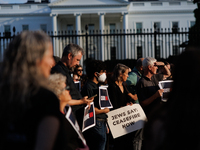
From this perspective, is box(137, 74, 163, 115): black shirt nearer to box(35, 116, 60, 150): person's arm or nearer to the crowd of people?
the crowd of people

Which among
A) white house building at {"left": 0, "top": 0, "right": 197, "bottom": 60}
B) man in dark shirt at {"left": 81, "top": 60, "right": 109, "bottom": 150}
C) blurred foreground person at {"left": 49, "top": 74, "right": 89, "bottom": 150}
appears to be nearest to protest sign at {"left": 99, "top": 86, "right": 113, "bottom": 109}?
man in dark shirt at {"left": 81, "top": 60, "right": 109, "bottom": 150}

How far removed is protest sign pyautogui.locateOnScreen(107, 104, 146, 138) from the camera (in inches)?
151

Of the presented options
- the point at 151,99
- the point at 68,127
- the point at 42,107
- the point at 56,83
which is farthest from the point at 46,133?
the point at 151,99

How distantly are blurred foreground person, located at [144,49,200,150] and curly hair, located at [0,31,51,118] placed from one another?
2.16 feet

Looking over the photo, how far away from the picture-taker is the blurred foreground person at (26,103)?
1.26 meters

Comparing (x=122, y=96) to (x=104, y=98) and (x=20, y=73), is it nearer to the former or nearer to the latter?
(x=104, y=98)

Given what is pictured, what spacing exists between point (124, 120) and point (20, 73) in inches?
110

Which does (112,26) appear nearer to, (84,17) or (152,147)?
(84,17)

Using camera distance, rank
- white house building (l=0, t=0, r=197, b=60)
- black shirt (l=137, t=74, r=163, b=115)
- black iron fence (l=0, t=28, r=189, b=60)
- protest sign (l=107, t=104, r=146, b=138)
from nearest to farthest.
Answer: protest sign (l=107, t=104, r=146, b=138)
black shirt (l=137, t=74, r=163, b=115)
black iron fence (l=0, t=28, r=189, b=60)
white house building (l=0, t=0, r=197, b=60)

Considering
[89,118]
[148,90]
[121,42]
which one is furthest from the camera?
[121,42]

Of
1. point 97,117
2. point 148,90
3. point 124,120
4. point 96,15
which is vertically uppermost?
point 96,15

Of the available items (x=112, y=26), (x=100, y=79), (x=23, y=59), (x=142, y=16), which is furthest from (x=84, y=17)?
(x=23, y=59)

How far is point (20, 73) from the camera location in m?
1.29

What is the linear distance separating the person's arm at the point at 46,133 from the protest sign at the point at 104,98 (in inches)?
90.1
